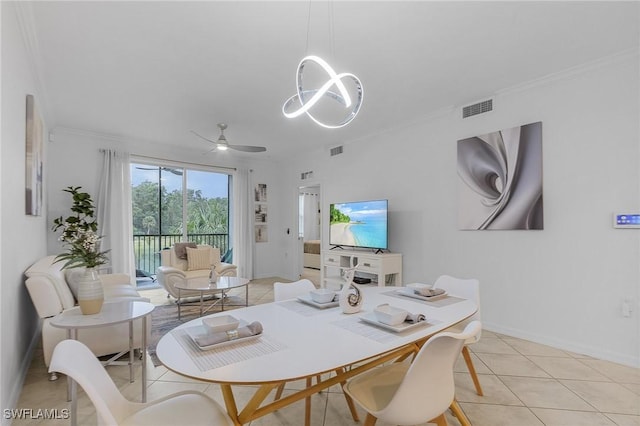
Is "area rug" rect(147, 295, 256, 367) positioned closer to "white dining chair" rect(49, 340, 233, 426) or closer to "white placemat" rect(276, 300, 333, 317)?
"white placemat" rect(276, 300, 333, 317)

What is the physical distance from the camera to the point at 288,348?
123cm

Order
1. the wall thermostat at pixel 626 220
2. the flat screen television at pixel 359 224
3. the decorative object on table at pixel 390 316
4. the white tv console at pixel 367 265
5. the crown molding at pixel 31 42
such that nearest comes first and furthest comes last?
the decorative object on table at pixel 390 316, the crown molding at pixel 31 42, the wall thermostat at pixel 626 220, the white tv console at pixel 367 265, the flat screen television at pixel 359 224

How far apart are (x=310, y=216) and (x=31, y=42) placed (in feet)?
23.0

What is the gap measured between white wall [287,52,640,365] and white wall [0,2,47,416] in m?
Answer: 3.92

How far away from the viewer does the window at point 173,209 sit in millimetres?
5578

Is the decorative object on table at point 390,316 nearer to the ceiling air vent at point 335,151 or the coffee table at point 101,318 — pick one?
the coffee table at point 101,318

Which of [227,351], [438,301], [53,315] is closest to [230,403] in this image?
[227,351]

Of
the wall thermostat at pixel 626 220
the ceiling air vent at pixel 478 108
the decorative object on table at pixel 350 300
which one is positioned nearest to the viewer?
the decorative object on table at pixel 350 300

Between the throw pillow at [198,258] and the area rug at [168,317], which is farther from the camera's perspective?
the throw pillow at [198,258]

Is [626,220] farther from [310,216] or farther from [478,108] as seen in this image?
[310,216]

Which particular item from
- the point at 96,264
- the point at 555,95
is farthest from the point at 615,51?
the point at 96,264

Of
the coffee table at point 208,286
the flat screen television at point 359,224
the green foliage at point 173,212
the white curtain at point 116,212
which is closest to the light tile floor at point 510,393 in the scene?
the coffee table at point 208,286

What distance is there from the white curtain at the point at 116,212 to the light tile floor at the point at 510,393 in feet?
7.77

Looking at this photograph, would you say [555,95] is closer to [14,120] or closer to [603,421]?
[603,421]
